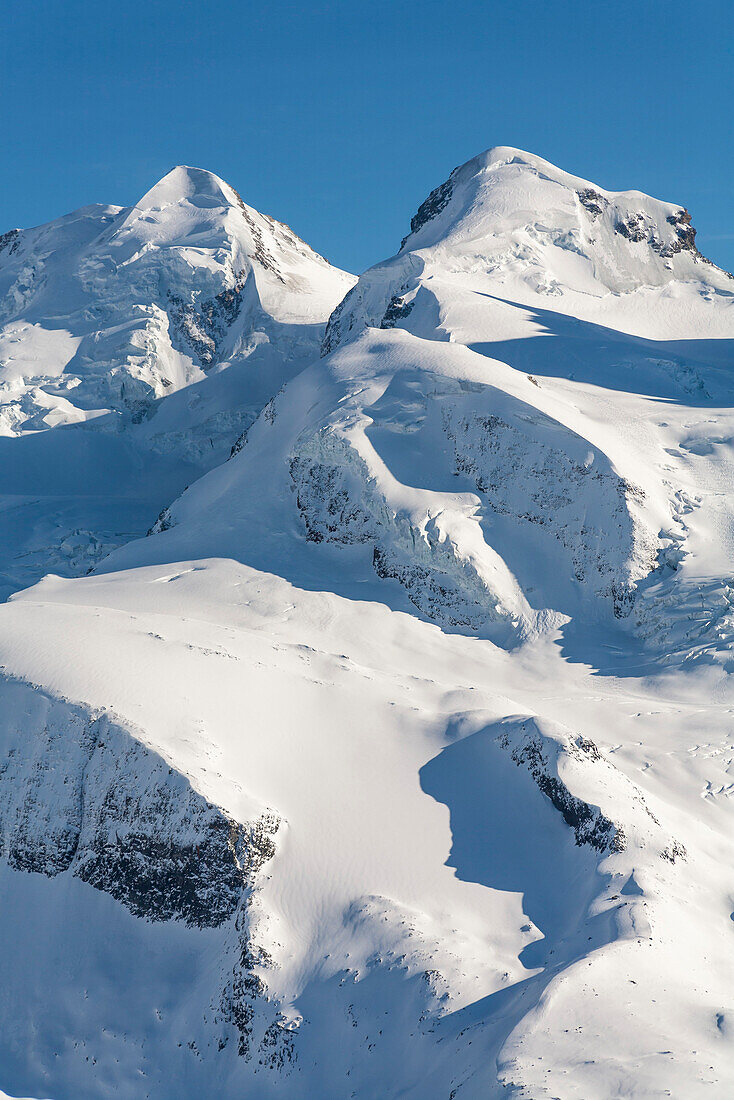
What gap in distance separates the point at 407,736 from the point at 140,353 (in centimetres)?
6380

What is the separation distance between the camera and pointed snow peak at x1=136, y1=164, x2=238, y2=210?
349ft

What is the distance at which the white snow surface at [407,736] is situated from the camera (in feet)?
84.2

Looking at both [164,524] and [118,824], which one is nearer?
[118,824]

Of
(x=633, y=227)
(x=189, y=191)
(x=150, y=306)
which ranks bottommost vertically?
(x=150, y=306)

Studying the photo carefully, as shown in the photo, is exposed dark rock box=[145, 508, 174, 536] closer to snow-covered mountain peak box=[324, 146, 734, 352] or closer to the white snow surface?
the white snow surface

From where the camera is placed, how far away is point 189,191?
109 metres

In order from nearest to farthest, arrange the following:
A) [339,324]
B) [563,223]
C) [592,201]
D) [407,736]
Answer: [407,736], [339,324], [563,223], [592,201]

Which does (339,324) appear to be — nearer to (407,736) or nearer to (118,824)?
(407,736)

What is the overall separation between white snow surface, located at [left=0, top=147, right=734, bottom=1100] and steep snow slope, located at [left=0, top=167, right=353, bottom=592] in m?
8.14

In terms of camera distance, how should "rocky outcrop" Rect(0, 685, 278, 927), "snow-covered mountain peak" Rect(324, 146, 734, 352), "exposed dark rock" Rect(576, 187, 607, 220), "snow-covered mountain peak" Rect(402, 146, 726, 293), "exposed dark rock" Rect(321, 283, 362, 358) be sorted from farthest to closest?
"exposed dark rock" Rect(576, 187, 607, 220) → "snow-covered mountain peak" Rect(402, 146, 726, 293) → "exposed dark rock" Rect(321, 283, 362, 358) → "snow-covered mountain peak" Rect(324, 146, 734, 352) → "rocky outcrop" Rect(0, 685, 278, 927)

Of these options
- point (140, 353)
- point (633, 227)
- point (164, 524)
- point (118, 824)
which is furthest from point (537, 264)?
point (118, 824)

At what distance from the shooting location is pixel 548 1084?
789 inches

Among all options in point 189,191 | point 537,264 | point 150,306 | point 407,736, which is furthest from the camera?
point 189,191

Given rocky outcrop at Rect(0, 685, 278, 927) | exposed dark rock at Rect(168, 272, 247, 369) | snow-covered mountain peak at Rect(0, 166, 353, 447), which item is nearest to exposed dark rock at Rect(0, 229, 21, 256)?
snow-covered mountain peak at Rect(0, 166, 353, 447)
